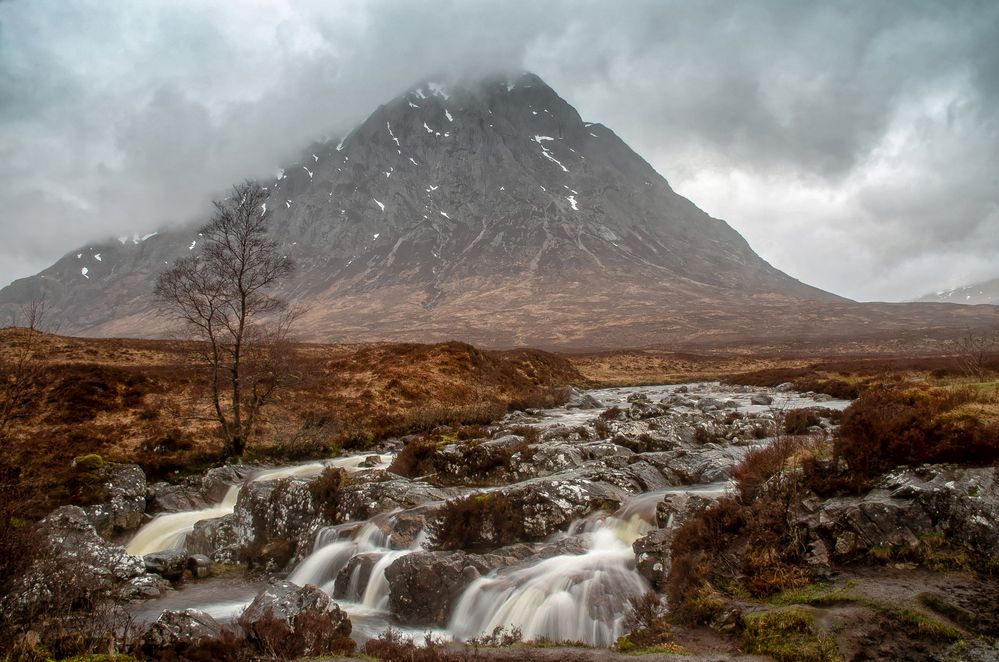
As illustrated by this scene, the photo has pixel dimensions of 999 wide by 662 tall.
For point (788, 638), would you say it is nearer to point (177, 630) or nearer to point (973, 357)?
point (177, 630)

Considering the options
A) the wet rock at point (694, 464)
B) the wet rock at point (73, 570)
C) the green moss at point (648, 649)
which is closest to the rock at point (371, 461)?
the wet rock at point (73, 570)

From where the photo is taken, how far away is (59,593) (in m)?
7.70

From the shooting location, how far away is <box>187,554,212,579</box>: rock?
13.0 meters

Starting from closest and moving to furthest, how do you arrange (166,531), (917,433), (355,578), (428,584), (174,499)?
(917,433) → (428,584) → (355,578) → (166,531) → (174,499)

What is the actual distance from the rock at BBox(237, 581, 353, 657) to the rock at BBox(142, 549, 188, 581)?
16.6 feet

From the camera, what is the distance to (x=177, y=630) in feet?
23.7

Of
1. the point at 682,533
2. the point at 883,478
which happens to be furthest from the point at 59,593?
the point at 883,478

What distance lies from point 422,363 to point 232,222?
65.2 ft

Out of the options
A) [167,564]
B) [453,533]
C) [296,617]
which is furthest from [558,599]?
[167,564]

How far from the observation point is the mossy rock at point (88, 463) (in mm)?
17703

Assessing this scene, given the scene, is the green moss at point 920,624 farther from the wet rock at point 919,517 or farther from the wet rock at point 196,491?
the wet rock at point 196,491

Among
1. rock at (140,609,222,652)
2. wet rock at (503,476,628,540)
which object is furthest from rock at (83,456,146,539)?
wet rock at (503,476,628,540)

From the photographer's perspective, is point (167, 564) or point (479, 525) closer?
point (167, 564)

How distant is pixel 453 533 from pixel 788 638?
26.3 feet
